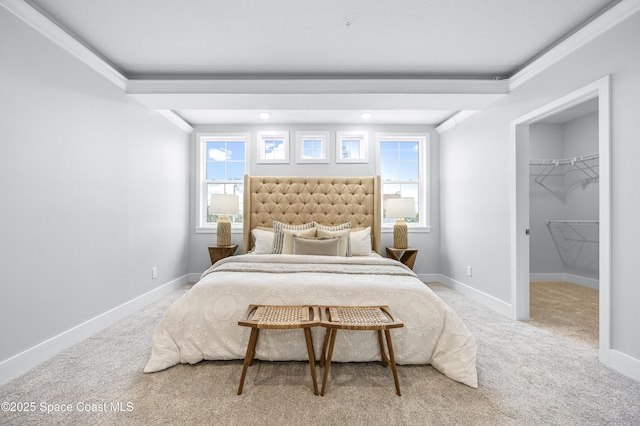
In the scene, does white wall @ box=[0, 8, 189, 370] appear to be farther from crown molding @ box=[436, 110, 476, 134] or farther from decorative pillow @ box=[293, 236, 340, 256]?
crown molding @ box=[436, 110, 476, 134]

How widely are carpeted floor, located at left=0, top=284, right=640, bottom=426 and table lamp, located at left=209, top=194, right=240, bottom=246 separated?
1.99 m

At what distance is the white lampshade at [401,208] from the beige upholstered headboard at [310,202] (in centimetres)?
24

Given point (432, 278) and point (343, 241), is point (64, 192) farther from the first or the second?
point (432, 278)

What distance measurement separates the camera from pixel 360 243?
383 centimetres

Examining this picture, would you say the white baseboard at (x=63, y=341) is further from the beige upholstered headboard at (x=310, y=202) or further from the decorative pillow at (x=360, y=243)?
the decorative pillow at (x=360, y=243)

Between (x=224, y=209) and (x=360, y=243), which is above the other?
(x=224, y=209)

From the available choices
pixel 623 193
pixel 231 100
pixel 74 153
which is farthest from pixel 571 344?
pixel 74 153

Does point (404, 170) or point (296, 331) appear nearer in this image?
point (296, 331)

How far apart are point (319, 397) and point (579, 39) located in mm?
3204

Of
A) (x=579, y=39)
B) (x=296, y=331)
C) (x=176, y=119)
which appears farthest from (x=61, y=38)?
(x=579, y=39)

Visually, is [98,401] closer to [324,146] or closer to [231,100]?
[231,100]

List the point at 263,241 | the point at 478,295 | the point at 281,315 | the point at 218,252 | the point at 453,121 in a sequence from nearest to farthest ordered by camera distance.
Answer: the point at 281,315 < the point at 478,295 < the point at 263,241 < the point at 218,252 < the point at 453,121

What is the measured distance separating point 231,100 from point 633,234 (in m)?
3.58

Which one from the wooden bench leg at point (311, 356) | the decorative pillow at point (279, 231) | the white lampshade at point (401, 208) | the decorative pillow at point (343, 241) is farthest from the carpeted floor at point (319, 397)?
the white lampshade at point (401, 208)
